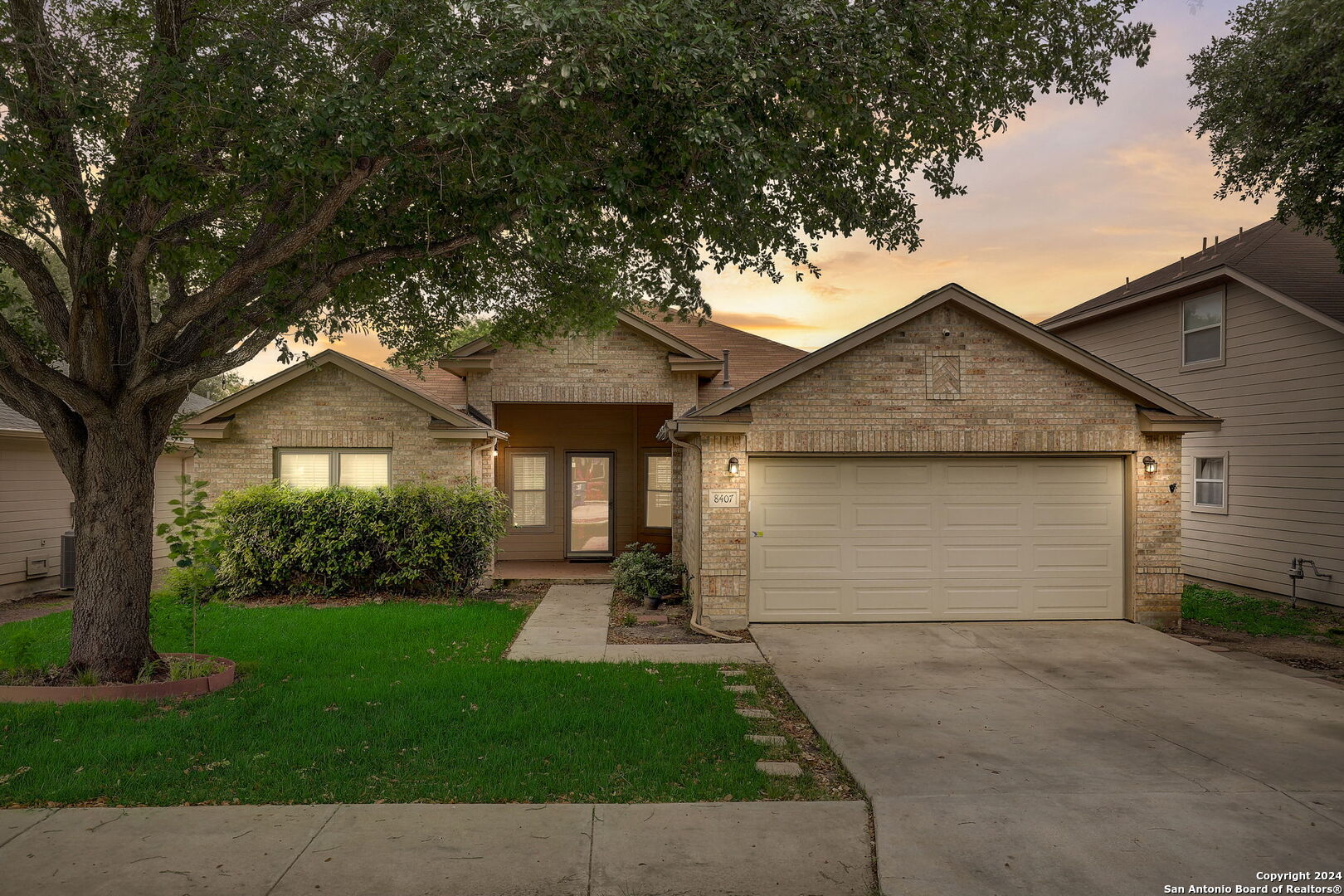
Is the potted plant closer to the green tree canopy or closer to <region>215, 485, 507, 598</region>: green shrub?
<region>215, 485, 507, 598</region>: green shrub

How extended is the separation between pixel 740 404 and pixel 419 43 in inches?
219

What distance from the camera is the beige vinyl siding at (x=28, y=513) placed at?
11.9 meters

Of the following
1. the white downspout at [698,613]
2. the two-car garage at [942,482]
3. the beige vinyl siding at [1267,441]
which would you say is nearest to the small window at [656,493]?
the white downspout at [698,613]

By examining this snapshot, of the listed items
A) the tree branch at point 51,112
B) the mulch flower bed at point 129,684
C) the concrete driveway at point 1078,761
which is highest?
the tree branch at point 51,112

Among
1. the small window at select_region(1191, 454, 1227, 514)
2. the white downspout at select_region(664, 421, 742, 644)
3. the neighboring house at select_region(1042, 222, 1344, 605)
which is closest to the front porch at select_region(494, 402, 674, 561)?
the white downspout at select_region(664, 421, 742, 644)

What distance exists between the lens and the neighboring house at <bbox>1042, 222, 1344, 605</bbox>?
1185cm

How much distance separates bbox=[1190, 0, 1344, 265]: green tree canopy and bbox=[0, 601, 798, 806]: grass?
1018cm

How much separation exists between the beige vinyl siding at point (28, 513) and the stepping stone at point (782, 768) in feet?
42.8

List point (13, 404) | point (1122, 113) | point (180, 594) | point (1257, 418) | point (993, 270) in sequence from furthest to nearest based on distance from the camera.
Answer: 1. point (993, 270)
2. point (1257, 418)
3. point (1122, 113)
4. point (180, 594)
5. point (13, 404)

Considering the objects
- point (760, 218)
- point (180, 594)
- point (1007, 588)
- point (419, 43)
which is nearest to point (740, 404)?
point (760, 218)

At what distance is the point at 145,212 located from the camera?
21.7 feet

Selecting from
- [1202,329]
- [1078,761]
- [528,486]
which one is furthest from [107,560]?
[1202,329]

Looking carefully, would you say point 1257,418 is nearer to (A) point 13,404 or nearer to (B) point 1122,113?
(B) point 1122,113

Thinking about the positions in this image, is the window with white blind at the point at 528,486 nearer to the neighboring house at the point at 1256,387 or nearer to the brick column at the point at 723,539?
the brick column at the point at 723,539
